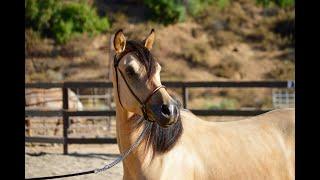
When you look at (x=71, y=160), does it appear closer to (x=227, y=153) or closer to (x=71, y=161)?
(x=71, y=161)

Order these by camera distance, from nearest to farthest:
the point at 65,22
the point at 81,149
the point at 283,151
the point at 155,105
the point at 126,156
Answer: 1. the point at 155,105
2. the point at 126,156
3. the point at 283,151
4. the point at 81,149
5. the point at 65,22

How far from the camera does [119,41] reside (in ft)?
12.1

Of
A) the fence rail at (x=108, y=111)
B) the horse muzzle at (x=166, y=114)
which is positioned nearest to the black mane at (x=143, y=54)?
the horse muzzle at (x=166, y=114)

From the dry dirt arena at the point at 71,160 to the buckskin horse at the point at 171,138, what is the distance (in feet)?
11.2

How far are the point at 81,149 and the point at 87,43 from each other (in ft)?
69.7

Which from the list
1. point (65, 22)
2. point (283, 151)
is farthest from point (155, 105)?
point (65, 22)

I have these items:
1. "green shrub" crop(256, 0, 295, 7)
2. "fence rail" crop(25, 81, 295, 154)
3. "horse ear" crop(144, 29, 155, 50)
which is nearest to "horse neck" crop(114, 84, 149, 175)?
"horse ear" crop(144, 29, 155, 50)

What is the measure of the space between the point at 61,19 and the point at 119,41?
27545 millimetres

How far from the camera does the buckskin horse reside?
137 inches

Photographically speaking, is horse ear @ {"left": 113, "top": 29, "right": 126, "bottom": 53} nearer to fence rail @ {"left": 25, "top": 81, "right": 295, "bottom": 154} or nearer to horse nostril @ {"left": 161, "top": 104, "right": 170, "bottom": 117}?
horse nostril @ {"left": 161, "top": 104, "right": 170, "bottom": 117}

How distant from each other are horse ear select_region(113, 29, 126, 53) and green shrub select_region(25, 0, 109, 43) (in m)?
27.0

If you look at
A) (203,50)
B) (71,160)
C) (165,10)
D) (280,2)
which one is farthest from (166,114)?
(280,2)

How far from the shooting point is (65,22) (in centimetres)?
3081
